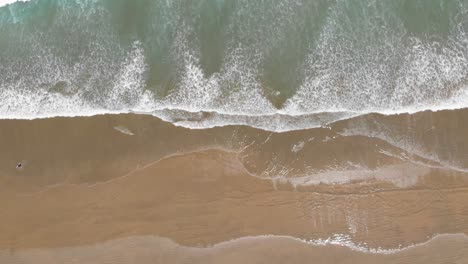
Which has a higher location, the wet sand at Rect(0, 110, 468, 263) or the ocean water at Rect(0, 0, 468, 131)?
the ocean water at Rect(0, 0, 468, 131)

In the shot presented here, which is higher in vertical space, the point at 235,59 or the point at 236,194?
the point at 235,59

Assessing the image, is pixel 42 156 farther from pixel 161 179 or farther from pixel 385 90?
pixel 385 90

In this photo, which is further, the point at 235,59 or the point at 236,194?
the point at 235,59

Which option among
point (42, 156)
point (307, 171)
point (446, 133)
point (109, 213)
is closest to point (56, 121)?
point (42, 156)

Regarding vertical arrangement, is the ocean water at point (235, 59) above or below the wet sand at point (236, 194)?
above

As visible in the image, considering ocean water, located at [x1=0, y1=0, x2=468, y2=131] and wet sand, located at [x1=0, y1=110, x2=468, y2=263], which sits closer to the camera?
wet sand, located at [x1=0, y1=110, x2=468, y2=263]
